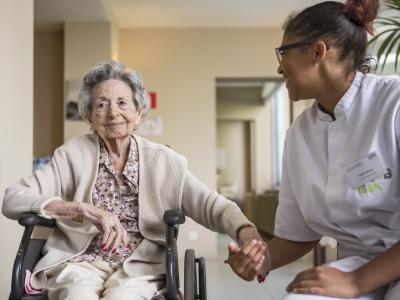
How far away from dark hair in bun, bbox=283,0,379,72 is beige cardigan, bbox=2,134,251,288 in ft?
2.16

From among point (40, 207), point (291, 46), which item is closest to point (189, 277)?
point (40, 207)

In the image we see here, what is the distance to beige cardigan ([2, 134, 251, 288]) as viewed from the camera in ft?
5.58

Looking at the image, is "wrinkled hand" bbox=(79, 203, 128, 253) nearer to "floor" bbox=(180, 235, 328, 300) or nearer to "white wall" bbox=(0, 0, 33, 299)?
"white wall" bbox=(0, 0, 33, 299)

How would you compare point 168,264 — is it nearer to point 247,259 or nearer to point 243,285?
point 247,259

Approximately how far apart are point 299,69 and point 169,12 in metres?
4.20

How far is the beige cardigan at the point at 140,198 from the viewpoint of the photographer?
1701 millimetres

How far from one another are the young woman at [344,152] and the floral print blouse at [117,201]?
0.55m

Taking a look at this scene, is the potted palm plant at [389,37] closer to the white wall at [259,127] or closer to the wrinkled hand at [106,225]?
the wrinkled hand at [106,225]

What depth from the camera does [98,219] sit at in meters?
1.61

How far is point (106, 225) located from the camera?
5.22ft

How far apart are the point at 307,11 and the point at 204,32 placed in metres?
4.65

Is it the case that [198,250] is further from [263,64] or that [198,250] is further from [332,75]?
[332,75]

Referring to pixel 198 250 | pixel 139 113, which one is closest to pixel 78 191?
Answer: pixel 139 113

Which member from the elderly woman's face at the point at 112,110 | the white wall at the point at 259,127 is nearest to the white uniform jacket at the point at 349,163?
the elderly woman's face at the point at 112,110
